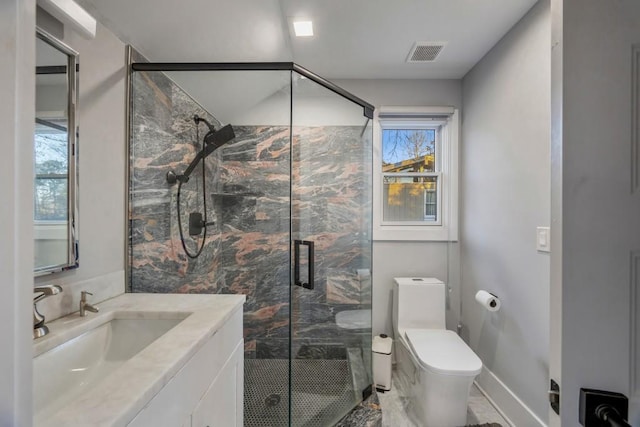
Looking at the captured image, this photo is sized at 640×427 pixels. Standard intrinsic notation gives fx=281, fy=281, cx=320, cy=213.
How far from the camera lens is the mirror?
2.83ft

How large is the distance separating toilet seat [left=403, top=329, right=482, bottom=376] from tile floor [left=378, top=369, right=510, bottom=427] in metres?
0.40

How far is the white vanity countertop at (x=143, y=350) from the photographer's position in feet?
1.67

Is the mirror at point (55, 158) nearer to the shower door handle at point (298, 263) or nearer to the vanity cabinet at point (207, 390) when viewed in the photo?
the vanity cabinet at point (207, 390)

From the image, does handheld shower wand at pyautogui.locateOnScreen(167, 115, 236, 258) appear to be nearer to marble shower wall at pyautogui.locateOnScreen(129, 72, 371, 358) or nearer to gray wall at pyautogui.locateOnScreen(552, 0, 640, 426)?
marble shower wall at pyautogui.locateOnScreen(129, 72, 371, 358)

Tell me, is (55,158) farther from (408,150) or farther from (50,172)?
(408,150)

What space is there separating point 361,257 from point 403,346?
2.31 ft

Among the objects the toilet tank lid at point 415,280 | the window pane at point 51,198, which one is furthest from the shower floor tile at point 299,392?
the window pane at point 51,198

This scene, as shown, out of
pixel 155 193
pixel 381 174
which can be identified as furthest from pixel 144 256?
pixel 381 174

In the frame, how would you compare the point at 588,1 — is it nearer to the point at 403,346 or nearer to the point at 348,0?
the point at 348,0

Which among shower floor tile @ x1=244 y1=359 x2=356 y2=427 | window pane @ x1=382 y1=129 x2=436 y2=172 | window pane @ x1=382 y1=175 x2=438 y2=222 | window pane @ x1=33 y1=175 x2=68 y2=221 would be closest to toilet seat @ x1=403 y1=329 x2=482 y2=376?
shower floor tile @ x1=244 y1=359 x2=356 y2=427

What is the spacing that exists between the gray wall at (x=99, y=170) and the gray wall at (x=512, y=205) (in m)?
2.11

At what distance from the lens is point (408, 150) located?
2.56 meters

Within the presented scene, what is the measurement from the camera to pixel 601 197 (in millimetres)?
522

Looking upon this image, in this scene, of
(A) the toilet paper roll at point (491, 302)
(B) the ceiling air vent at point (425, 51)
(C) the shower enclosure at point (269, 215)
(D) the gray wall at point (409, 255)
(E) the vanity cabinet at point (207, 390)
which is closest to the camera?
(E) the vanity cabinet at point (207, 390)
